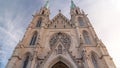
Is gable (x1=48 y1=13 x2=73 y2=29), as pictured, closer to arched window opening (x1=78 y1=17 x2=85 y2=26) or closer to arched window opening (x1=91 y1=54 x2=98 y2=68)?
arched window opening (x1=78 y1=17 x2=85 y2=26)

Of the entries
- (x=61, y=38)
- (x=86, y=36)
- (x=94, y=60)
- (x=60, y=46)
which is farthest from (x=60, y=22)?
(x=94, y=60)

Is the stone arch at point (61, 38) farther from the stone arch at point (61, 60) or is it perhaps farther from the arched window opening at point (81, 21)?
the arched window opening at point (81, 21)

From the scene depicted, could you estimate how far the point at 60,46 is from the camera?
19.0 metres

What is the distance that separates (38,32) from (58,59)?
7.68m

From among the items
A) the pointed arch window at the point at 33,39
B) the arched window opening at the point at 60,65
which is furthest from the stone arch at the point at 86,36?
the pointed arch window at the point at 33,39

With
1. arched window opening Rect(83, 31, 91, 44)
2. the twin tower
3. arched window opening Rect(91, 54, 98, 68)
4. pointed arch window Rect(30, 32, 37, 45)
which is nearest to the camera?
the twin tower

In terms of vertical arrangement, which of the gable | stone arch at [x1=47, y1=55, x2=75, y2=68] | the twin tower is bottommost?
stone arch at [x1=47, y1=55, x2=75, y2=68]

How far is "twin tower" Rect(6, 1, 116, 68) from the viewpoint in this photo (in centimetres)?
1714

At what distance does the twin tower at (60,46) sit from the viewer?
675 inches

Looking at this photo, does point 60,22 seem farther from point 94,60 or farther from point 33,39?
point 94,60

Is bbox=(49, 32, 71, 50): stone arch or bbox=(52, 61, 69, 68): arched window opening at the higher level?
bbox=(49, 32, 71, 50): stone arch

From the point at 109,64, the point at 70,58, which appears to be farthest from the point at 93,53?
the point at 70,58

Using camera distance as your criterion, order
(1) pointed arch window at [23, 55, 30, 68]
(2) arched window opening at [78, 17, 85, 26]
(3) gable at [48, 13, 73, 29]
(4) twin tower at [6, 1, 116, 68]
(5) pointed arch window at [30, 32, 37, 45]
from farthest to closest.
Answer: (2) arched window opening at [78, 17, 85, 26] < (3) gable at [48, 13, 73, 29] < (5) pointed arch window at [30, 32, 37, 45] < (1) pointed arch window at [23, 55, 30, 68] < (4) twin tower at [6, 1, 116, 68]

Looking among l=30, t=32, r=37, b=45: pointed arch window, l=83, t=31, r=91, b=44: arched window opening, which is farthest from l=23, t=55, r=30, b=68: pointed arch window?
l=83, t=31, r=91, b=44: arched window opening
